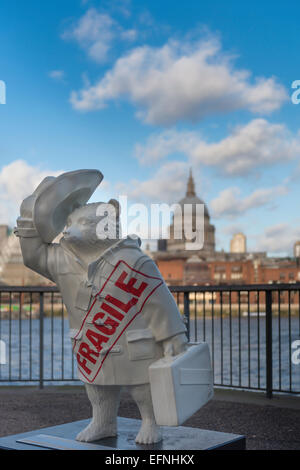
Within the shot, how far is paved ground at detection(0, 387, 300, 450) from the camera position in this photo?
4883mm

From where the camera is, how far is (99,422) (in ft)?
11.4

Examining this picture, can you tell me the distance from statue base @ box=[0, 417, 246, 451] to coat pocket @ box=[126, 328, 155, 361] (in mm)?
498

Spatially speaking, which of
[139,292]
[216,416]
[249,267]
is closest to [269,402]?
[216,416]

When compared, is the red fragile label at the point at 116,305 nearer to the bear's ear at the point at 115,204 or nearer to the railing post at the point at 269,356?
the bear's ear at the point at 115,204

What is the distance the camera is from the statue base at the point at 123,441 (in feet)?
10.9

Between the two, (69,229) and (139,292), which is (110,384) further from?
(69,229)

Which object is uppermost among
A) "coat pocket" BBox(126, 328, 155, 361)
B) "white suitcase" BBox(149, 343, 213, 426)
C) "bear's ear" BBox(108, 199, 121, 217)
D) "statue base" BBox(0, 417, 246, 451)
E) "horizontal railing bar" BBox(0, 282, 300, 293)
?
"bear's ear" BBox(108, 199, 121, 217)

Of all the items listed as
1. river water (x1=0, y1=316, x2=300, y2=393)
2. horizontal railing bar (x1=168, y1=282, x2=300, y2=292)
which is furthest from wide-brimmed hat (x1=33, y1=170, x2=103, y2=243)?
horizontal railing bar (x1=168, y1=282, x2=300, y2=292)

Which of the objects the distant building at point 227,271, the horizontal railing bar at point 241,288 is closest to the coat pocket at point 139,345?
the horizontal railing bar at point 241,288

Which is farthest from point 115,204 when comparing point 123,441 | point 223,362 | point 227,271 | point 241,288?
point 227,271

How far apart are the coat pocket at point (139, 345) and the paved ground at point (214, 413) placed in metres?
1.65

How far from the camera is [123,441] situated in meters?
3.41

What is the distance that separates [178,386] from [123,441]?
0.60 meters

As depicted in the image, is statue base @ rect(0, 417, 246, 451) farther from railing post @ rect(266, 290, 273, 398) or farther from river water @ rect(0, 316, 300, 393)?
railing post @ rect(266, 290, 273, 398)
